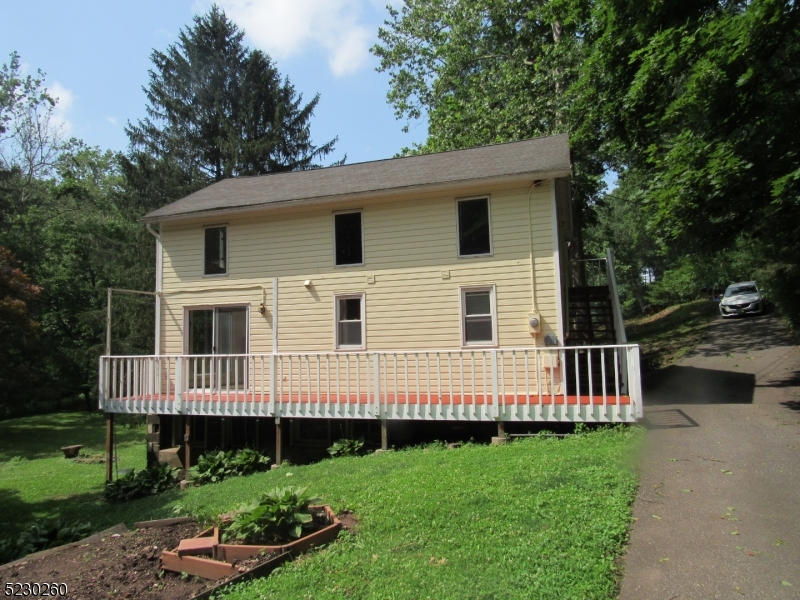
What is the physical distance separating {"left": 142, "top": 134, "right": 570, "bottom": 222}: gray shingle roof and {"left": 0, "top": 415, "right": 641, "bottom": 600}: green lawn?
502cm

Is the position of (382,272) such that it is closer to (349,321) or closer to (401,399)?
(349,321)

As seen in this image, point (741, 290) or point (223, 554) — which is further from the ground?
point (741, 290)

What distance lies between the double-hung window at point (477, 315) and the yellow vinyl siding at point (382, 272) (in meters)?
0.14

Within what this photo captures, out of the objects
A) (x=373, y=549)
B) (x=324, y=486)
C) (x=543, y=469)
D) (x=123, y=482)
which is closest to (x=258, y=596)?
(x=373, y=549)

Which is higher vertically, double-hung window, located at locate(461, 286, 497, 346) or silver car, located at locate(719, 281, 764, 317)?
silver car, located at locate(719, 281, 764, 317)

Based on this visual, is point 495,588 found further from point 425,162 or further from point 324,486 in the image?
point 425,162

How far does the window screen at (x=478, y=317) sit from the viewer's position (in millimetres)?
10859

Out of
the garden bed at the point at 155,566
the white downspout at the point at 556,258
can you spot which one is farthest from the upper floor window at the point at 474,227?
the garden bed at the point at 155,566

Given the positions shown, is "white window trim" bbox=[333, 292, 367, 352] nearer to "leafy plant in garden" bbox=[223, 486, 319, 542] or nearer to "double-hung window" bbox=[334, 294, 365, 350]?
"double-hung window" bbox=[334, 294, 365, 350]

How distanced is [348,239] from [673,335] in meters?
14.3

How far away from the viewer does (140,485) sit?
1027cm

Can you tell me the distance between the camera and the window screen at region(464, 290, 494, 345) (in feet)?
35.6

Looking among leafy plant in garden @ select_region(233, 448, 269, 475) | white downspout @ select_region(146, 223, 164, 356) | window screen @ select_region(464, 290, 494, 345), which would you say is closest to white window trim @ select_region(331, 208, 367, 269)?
window screen @ select_region(464, 290, 494, 345)

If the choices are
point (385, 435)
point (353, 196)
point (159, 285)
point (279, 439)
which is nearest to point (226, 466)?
point (279, 439)
